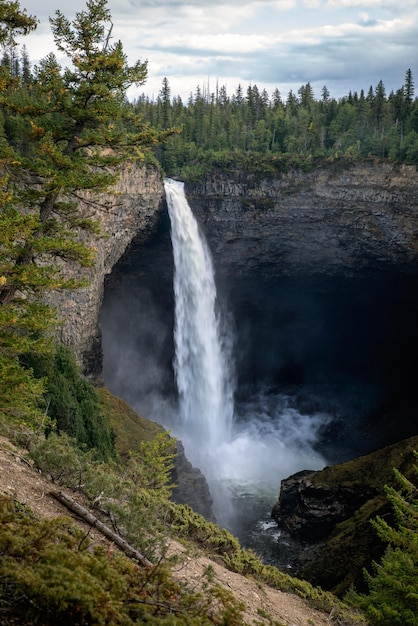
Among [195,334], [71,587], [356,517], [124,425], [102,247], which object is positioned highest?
[102,247]

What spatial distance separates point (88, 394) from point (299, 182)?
2500 centimetres

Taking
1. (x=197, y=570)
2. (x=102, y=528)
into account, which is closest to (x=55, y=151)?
(x=102, y=528)

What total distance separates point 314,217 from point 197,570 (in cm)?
3400

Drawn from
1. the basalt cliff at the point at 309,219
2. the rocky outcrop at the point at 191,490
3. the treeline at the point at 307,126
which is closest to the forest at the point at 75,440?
the rocky outcrop at the point at 191,490

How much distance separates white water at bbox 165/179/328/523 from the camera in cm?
3403

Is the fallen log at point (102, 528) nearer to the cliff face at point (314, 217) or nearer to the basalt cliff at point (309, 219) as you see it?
the basalt cliff at point (309, 219)

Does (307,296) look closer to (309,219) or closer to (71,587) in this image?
(309,219)

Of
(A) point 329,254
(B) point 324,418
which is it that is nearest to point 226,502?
(B) point 324,418

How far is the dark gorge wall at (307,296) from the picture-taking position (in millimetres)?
37469

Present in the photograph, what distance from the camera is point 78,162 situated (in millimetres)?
10172

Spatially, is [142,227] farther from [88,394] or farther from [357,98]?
[357,98]

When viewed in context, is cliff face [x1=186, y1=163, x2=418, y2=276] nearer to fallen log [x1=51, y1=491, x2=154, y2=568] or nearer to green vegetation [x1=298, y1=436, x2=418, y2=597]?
green vegetation [x1=298, y1=436, x2=418, y2=597]

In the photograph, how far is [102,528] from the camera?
280 inches

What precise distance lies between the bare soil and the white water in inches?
878
